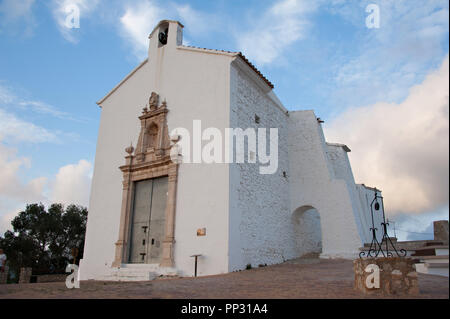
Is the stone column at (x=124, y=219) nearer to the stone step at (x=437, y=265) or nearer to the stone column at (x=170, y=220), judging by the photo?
the stone column at (x=170, y=220)

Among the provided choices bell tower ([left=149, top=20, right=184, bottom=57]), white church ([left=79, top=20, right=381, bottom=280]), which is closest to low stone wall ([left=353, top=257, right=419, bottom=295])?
white church ([left=79, top=20, right=381, bottom=280])

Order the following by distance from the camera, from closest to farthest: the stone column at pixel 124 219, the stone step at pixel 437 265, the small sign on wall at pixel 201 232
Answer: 1. the stone step at pixel 437 265
2. the small sign on wall at pixel 201 232
3. the stone column at pixel 124 219

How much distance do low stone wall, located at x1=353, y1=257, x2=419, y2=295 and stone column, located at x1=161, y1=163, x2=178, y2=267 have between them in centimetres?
665

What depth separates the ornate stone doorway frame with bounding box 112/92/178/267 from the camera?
37.8ft

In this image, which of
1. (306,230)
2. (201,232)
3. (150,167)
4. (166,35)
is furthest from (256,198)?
(166,35)

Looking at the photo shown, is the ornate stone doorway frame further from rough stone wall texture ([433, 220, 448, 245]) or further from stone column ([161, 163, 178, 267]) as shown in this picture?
rough stone wall texture ([433, 220, 448, 245])

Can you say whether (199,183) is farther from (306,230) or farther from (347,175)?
(347,175)

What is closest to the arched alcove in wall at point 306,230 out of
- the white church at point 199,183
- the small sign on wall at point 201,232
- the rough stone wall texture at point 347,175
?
the white church at point 199,183

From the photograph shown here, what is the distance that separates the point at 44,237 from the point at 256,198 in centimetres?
1808

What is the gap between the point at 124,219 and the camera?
1288 centimetres

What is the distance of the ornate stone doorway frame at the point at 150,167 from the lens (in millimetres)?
11523
